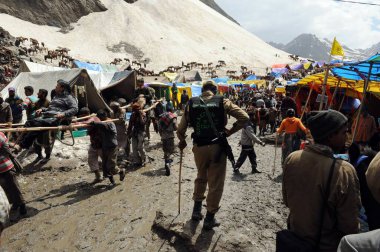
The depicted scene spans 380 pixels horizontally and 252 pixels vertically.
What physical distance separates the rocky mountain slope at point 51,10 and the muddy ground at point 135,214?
187 feet

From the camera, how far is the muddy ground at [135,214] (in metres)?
3.61

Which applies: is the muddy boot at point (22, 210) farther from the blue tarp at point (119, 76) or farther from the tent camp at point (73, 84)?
the blue tarp at point (119, 76)

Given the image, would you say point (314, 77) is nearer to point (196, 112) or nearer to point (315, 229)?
point (196, 112)

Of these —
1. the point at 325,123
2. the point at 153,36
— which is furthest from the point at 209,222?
the point at 153,36

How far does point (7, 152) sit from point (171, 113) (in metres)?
3.65

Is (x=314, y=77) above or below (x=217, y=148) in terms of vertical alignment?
above

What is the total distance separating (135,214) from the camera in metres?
4.70

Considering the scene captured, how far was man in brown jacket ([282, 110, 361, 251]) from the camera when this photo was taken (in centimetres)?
176

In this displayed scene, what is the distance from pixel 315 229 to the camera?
6.13 feet

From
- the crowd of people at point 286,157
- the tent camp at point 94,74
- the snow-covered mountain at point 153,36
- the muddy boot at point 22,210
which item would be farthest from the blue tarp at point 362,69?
the snow-covered mountain at point 153,36

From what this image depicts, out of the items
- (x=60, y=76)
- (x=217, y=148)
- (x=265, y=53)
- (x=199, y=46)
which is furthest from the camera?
(x=265, y=53)

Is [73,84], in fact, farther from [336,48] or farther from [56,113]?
[336,48]

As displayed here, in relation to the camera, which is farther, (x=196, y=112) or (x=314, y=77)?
(x=314, y=77)

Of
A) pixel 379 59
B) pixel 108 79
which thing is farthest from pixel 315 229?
pixel 108 79
